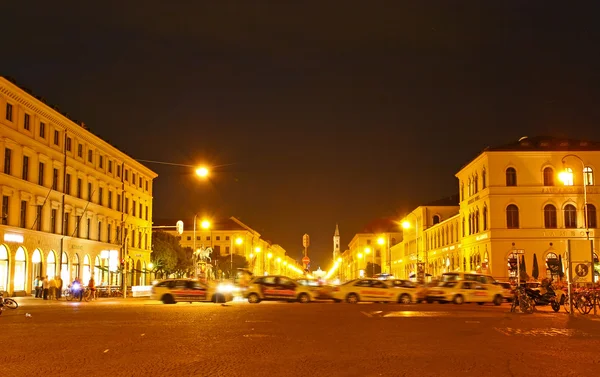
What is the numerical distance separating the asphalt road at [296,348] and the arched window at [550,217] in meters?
45.8

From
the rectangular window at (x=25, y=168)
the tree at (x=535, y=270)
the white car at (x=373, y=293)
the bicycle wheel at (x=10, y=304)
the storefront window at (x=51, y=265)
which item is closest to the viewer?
the bicycle wheel at (x=10, y=304)

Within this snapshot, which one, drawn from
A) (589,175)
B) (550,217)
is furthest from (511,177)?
(589,175)

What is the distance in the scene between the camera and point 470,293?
135ft

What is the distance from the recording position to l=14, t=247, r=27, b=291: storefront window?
51531 millimetres

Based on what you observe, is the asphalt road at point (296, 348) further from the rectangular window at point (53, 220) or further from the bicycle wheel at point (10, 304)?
the rectangular window at point (53, 220)

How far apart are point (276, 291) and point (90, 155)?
34.0m

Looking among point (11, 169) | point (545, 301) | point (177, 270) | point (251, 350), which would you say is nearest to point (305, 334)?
point (251, 350)

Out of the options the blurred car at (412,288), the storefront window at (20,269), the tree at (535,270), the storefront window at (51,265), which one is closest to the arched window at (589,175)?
the tree at (535,270)

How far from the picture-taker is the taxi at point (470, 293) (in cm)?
4109

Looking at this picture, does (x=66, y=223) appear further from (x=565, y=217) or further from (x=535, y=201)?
(x=565, y=217)

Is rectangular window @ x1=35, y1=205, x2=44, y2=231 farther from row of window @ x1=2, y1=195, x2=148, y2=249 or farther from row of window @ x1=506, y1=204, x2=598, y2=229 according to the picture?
row of window @ x1=506, y1=204, x2=598, y2=229

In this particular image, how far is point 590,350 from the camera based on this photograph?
1516 cm

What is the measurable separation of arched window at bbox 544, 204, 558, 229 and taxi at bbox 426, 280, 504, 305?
28826mm

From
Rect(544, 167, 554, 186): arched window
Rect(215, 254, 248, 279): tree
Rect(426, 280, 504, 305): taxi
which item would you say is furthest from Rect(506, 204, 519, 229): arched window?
Rect(215, 254, 248, 279): tree
